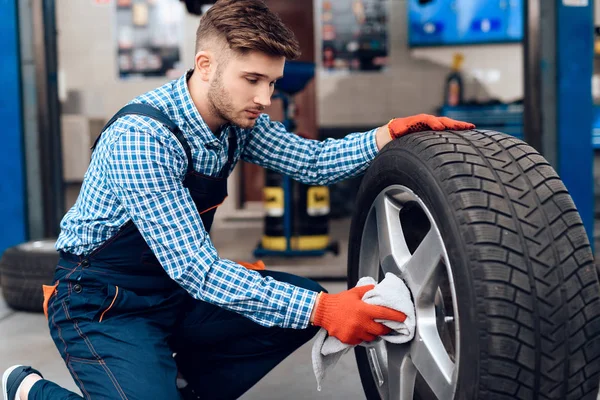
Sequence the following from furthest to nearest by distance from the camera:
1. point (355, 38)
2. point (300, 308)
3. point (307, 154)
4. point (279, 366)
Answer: point (355, 38) < point (279, 366) < point (307, 154) < point (300, 308)

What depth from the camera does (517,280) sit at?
984mm

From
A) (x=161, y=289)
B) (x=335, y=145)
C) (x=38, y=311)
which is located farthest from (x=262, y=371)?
(x=38, y=311)

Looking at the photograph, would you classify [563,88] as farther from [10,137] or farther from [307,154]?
[10,137]

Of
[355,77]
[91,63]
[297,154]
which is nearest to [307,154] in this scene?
[297,154]

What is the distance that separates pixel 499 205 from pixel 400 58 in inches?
183

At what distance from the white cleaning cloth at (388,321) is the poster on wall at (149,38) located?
4.63 meters

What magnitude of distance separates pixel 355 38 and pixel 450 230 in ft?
15.3

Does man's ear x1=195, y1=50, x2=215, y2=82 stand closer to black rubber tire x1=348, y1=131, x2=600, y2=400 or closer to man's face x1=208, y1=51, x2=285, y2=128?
man's face x1=208, y1=51, x2=285, y2=128

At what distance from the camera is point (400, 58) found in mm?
5496

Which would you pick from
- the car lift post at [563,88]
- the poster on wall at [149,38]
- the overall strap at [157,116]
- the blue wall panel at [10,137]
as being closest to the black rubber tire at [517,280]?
the overall strap at [157,116]

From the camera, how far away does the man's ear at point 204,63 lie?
138cm

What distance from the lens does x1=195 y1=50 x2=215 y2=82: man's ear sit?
4.54 feet

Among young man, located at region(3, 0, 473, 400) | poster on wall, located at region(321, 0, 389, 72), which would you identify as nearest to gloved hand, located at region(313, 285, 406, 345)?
young man, located at region(3, 0, 473, 400)

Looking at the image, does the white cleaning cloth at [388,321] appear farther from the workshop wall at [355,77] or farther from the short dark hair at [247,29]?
the workshop wall at [355,77]
